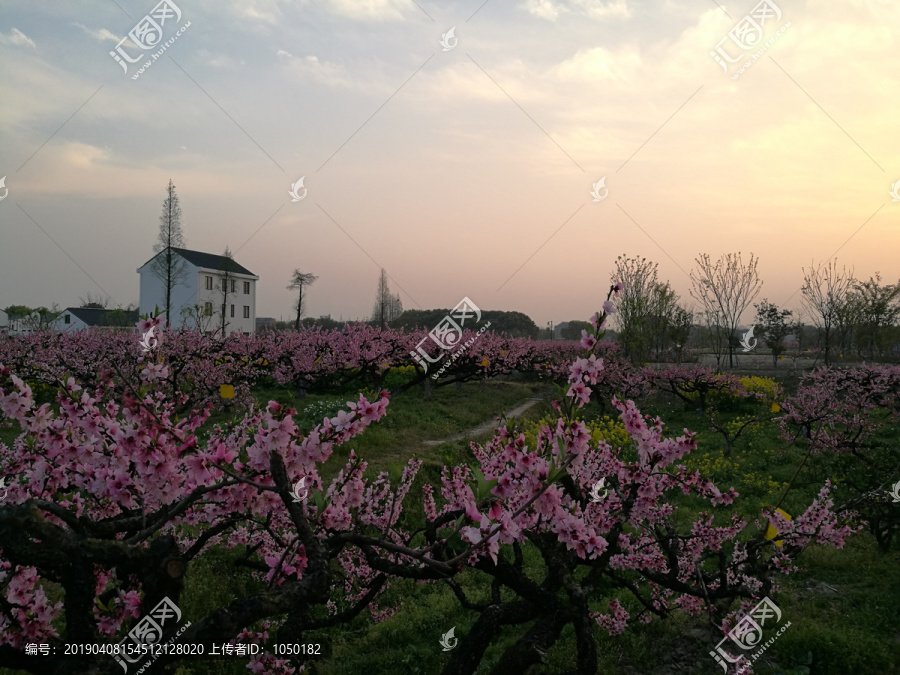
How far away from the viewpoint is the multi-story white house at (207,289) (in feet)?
164

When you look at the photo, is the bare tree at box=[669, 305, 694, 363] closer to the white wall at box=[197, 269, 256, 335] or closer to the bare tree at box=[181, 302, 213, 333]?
the bare tree at box=[181, 302, 213, 333]

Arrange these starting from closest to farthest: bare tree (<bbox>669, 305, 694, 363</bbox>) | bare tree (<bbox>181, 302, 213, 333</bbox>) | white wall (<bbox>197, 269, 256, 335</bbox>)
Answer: bare tree (<bbox>181, 302, 213, 333</bbox>), bare tree (<bbox>669, 305, 694, 363</bbox>), white wall (<bbox>197, 269, 256, 335</bbox>)

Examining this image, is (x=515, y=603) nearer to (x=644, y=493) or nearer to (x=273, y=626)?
(x=644, y=493)

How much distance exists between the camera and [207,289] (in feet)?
171

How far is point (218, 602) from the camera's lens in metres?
6.33

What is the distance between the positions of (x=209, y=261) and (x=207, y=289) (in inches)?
170

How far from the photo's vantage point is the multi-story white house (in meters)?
49.9

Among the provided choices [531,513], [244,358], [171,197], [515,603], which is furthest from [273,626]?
[171,197]

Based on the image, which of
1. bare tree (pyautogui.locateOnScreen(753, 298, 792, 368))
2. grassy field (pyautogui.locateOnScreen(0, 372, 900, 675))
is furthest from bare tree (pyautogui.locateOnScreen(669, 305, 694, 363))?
grassy field (pyautogui.locateOnScreen(0, 372, 900, 675))

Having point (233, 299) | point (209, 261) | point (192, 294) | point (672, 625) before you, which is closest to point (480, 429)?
point (672, 625)

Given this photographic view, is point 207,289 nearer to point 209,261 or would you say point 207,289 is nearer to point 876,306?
point 209,261

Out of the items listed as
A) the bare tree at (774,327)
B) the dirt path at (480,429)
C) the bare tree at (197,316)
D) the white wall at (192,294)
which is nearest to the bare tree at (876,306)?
the bare tree at (774,327)

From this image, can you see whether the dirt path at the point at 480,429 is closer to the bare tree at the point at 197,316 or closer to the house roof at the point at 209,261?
the bare tree at the point at 197,316

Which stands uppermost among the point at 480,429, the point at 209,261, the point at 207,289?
the point at 209,261
